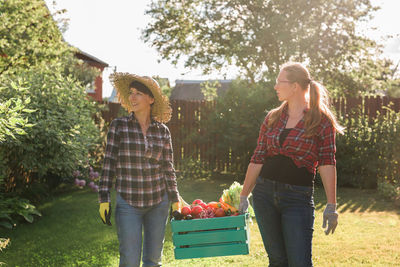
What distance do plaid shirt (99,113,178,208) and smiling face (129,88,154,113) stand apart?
7cm

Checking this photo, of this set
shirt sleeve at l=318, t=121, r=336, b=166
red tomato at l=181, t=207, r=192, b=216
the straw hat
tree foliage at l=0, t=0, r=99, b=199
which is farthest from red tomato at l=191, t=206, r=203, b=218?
tree foliage at l=0, t=0, r=99, b=199

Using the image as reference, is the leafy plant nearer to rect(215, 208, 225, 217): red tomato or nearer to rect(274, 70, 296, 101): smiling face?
rect(215, 208, 225, 217): red tomato

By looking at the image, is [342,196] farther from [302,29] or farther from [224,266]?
[302,29]

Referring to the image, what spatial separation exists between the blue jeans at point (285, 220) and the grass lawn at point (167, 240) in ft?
8.06

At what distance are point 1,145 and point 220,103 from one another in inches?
265

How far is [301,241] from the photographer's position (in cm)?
319

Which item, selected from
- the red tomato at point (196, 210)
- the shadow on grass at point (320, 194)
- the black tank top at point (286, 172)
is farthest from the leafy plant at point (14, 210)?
the black tank top at point (286, 172)

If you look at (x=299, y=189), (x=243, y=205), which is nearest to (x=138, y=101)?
(x=243, y=205)

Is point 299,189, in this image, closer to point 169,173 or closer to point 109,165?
point 169,173

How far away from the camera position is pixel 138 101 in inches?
153

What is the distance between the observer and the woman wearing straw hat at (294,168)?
322 centimetres

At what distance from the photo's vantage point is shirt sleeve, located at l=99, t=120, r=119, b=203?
366 cm

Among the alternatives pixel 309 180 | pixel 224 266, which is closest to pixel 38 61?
pixel 224 266

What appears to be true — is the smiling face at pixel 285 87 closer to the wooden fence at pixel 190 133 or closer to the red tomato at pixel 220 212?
the red tomato at pixel 220 212
